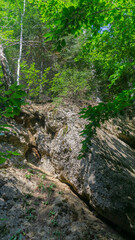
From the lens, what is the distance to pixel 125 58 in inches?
248

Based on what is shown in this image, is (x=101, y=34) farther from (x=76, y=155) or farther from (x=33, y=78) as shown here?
(x=76, y=155)

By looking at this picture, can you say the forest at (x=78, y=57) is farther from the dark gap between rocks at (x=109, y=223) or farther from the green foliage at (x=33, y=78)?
the dark gap between rocks at (x=109, y=223)

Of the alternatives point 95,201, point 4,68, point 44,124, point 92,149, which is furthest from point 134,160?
point 4,68

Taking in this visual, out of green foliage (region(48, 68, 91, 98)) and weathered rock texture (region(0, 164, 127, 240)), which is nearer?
weathered rock texture (region(0, 164, 127, 240))

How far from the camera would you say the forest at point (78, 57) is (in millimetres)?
1715

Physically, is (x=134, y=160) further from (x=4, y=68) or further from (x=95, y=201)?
(x=4, y=68)

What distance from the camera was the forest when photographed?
1.71 metres

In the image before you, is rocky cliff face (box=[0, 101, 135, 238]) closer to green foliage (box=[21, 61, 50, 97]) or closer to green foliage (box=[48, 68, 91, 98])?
green foliage (box=[21, 61, 50, 97])

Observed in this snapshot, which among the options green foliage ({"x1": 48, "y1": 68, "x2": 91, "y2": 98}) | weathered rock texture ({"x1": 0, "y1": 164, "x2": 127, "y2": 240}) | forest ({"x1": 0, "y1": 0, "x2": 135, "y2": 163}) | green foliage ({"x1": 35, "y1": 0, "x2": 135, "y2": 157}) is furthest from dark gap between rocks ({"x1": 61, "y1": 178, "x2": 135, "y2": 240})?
green foliage ({"x1": 48, "y1": 68, "x2": 91, "y2": 98})

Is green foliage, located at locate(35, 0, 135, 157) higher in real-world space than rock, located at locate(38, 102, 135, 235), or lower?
higher

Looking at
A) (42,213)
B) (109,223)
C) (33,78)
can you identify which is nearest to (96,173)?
(109,223)

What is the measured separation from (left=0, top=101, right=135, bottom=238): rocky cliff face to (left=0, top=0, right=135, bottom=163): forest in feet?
3.23

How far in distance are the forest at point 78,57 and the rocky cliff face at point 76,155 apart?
0.98m

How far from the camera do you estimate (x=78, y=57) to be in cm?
529
